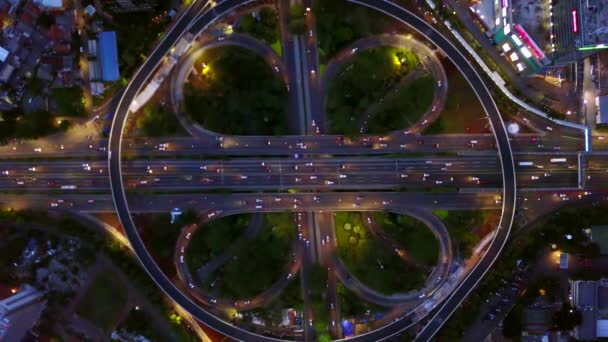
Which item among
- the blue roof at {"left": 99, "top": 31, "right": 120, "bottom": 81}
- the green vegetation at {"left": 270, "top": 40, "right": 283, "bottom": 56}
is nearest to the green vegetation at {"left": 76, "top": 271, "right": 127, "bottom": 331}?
the blue roof at {"left": 99, "top": 31, "right": 120, "bottom": 81}

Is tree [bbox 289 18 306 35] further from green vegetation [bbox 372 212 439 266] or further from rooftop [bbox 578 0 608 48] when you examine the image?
rooftop [bbox 578 0 608 48]

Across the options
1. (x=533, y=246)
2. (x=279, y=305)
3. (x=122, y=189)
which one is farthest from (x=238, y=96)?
(x=533, y=246)

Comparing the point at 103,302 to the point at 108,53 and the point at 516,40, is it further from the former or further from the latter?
the point at 516,40

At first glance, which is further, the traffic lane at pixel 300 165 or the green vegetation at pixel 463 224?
the traffic lane at pixel 300 165

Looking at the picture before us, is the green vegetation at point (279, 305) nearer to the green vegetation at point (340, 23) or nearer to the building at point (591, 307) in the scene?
the green vegetation at point (340, 23)

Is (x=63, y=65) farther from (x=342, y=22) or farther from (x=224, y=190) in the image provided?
(x=342, y=22)

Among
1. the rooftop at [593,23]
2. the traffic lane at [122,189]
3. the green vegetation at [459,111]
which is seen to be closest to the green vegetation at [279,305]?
the traffic lane at [122,189]
